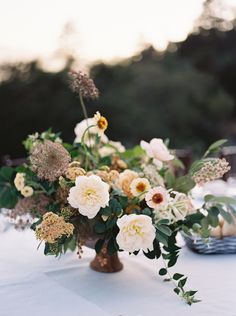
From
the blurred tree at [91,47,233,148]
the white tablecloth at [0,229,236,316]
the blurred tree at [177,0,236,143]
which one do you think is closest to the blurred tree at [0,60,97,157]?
the blurred tree at [91,47,233,148]

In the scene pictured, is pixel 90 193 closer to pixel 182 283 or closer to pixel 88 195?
pixel 88 195

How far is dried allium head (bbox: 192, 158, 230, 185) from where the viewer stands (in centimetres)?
113

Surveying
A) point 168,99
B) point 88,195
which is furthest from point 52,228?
point 168,99

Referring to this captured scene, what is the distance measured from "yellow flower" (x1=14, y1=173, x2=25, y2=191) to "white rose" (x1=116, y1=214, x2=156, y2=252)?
0.31 meters

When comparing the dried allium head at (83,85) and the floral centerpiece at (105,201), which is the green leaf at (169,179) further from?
the dried allium head at (83,85)

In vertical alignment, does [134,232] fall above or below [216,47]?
below

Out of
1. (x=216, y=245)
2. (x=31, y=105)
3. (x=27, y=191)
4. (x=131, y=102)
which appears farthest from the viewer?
(x=131, y=102)

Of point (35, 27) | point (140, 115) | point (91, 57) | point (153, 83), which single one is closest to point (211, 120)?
point (153, 83)

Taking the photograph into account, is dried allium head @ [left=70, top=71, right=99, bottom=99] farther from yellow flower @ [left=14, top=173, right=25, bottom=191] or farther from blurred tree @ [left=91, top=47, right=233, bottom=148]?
blurred tree @ [left=91, top=47, right=233, bottom=148]

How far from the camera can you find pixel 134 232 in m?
1.01

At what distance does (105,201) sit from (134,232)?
8 centimetres

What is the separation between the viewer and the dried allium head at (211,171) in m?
1.13

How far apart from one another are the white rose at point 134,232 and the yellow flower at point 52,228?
0.33 feet

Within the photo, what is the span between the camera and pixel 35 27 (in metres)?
4.83
